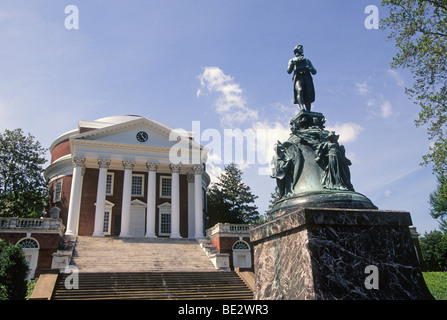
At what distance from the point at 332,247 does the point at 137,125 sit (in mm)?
33458

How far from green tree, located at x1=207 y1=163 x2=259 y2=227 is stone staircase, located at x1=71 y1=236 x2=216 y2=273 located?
19.5 metres

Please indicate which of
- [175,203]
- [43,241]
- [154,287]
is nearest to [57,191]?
[43,241]

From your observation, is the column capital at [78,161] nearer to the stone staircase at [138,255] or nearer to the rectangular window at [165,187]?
the stone staircase at [138,255]

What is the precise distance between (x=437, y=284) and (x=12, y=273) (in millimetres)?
23050

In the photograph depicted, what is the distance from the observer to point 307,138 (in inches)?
227

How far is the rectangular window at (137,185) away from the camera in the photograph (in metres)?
36.9

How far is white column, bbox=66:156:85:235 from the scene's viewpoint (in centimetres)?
2983

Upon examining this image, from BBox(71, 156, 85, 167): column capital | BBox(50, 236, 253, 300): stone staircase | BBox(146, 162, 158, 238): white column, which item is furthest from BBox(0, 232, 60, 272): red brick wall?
BBox(71, 156, 85, 167): column capital

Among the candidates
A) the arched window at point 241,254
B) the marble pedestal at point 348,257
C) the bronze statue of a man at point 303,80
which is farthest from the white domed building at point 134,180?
the marble pedestal at point 348,257

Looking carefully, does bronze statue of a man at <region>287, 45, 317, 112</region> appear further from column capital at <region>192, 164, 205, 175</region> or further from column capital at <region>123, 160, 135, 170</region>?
column capital at <region>192, 164, 205, 175</region>

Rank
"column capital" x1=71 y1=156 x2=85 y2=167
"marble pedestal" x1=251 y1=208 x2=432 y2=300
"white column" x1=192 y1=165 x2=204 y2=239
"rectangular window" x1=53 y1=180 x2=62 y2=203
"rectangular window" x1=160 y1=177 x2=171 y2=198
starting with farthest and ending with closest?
1. "rectangular window" x1=160 y1=177 x2=171 y2=198
2. "rectangular window" x1=53 y1=180 x2=62 y2=203
3. "white column" x1=192 y1=165 x2=204 y2=239
4. "column capital" x1=71 y1=156 x2=85 y2=167
5. "marble pedestal" x1=251 y1=208 x2=432 y2=300

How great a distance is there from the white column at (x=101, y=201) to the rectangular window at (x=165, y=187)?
22.2ft
